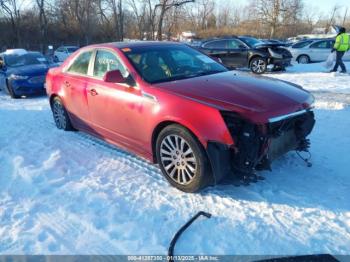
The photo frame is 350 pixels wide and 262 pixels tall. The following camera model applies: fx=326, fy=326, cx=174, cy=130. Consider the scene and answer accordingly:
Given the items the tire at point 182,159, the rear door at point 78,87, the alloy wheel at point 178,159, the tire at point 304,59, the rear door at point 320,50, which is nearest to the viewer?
the tire at point 182,159

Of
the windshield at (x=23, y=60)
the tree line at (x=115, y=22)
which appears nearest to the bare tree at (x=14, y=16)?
the tree line at (x=115, y=22)

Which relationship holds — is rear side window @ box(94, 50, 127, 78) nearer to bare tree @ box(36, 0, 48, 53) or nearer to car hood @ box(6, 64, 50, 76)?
car hood @ box(6, 64, 50, 76)

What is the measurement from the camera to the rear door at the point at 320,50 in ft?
56.6

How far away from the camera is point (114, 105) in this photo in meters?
4.44

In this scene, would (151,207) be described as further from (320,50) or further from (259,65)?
(320,50)

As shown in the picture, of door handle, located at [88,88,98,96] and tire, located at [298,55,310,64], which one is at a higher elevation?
door handle, located at [88,88,98,96]

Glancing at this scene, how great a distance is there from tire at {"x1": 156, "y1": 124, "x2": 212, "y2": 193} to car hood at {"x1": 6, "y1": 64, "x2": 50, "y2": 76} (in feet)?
25.9

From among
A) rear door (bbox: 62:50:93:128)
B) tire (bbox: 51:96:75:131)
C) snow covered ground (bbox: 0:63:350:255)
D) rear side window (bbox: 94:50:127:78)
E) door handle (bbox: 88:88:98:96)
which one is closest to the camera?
snow covered ground (bbox: 0:63:350:255)

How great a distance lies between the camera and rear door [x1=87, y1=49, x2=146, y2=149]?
4.12m

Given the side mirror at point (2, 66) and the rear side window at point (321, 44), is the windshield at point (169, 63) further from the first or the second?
the rear side window at point (321, 44)

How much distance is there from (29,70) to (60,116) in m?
4.96

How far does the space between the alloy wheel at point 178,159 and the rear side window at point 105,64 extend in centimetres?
120

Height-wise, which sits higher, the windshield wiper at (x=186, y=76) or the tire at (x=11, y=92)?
the windshield wiper at (x=186, y=76)

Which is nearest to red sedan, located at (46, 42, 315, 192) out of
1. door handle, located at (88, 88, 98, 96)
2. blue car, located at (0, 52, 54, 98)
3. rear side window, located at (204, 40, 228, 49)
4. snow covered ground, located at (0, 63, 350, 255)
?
door handle, located at (88, 88, 98, 96)
